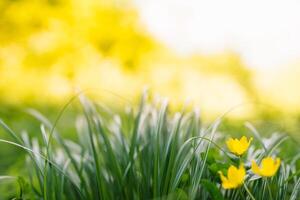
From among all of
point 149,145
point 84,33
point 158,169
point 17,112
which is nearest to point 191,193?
point 158,169

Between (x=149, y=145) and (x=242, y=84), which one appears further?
(x=242, y=84)

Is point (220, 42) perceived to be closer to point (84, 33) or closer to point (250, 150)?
point (84, 33)

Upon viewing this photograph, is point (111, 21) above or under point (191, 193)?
above

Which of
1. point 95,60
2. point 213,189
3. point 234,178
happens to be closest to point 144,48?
point 95,60

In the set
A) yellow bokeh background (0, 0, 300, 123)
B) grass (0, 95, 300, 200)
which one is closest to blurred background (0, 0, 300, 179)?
yellow bokeh background (0, 0, 300, 123)

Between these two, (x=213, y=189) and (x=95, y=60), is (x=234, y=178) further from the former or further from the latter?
(x=95, y=60)

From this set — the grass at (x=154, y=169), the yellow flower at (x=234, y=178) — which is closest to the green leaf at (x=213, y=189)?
the grass at (x=154, y=169)

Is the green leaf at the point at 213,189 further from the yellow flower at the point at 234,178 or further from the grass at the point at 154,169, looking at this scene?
the yellow flower at the point at 234,178

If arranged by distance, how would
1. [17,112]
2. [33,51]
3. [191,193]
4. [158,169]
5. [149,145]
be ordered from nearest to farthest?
1. [191,193]
2. [158,169]
3. [149,145]
4. [17,112]
5. [33,51]
